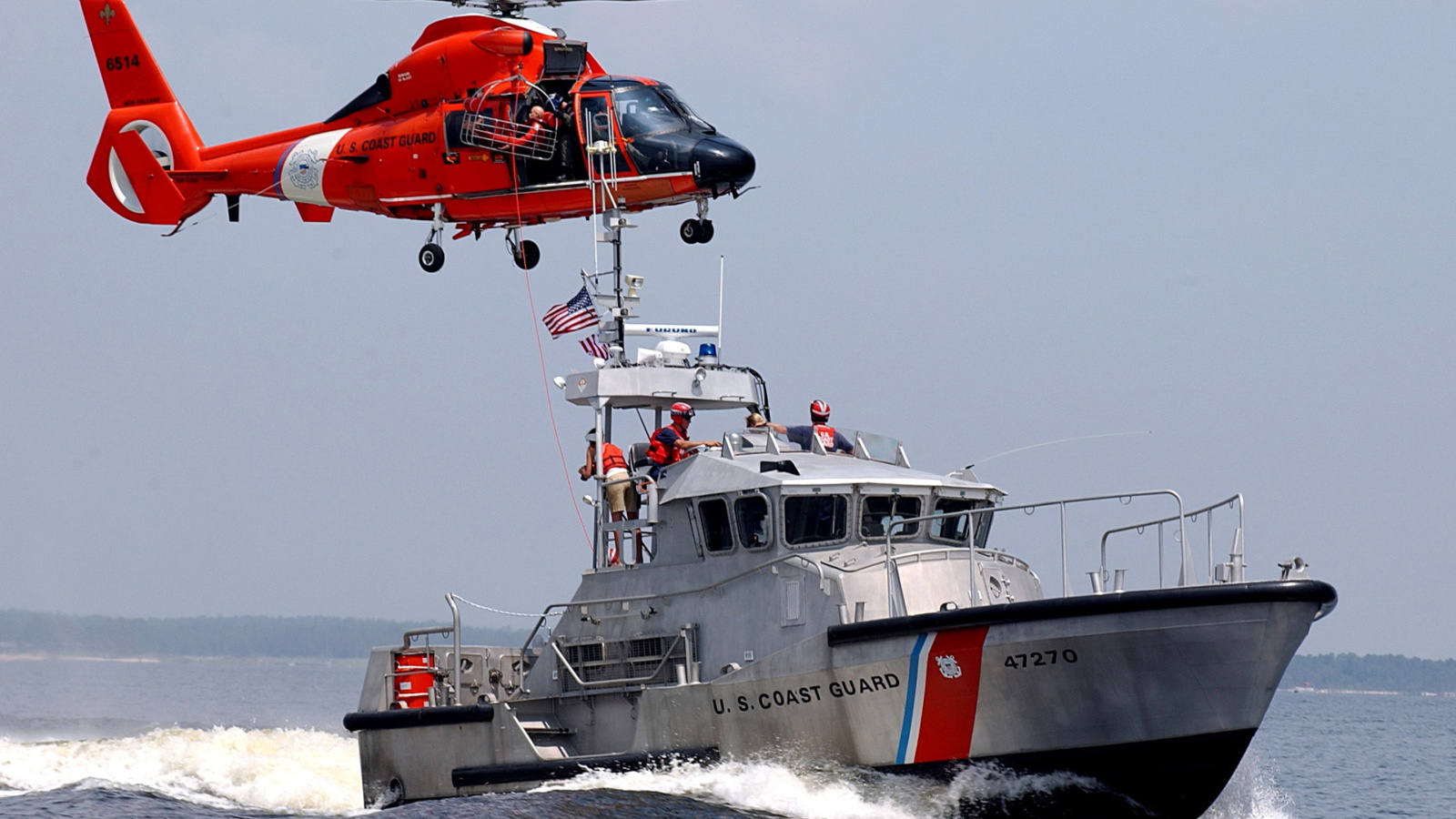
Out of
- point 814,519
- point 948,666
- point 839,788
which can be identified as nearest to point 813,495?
point 814,519

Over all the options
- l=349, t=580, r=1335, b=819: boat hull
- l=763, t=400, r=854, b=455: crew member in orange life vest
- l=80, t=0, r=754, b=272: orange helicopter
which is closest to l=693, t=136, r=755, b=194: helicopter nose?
l=80, t=0, r=754, b=272: orange helicopter

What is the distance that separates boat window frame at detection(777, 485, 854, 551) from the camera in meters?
14.1

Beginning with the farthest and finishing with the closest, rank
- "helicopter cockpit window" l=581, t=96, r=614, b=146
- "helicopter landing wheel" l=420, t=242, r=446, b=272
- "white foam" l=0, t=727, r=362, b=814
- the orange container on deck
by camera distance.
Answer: "helicopter landing wheel" l=420, t=242, r=446, b=272 < "helicopter cockpit window" l=581, t=96, r=614, b=146 < "white foam" l=0, t=727, r=362, b=814 < the orange container on deck

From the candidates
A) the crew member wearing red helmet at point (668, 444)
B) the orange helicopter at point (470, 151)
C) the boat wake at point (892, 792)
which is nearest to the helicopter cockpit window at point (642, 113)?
the orange helicopter at point (470, 151)

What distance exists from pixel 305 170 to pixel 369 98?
4.62 ft

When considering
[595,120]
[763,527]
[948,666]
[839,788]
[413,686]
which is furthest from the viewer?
[595,120]

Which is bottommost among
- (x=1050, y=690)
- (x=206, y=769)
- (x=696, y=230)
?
(x=206, y=769)

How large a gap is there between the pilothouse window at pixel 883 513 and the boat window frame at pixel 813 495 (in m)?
0.13

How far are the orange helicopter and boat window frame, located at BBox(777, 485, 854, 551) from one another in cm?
625

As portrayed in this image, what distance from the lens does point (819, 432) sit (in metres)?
15.7

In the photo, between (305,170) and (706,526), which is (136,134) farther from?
(706,526)

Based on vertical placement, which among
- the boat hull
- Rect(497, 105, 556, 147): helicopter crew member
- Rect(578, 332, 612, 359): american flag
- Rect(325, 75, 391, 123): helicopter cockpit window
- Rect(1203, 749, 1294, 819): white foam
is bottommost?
Rect(1203, 749, 1294, 819): white foam

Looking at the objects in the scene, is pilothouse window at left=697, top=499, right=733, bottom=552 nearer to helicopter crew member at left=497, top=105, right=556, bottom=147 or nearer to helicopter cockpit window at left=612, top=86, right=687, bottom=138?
helicopter cockpit window at left=612, top=86, right=687, bottom=138

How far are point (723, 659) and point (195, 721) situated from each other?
23071mm
